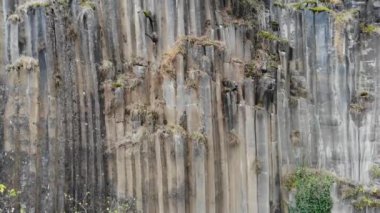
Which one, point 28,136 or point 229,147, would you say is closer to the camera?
point 28,136

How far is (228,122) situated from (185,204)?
2867mm

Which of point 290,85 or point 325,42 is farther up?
point 325,42

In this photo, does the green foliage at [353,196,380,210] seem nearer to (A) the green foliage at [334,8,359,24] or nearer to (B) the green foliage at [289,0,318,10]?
(A) the green foliage at [334,8,359,24]

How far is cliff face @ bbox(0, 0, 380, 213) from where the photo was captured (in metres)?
16.5

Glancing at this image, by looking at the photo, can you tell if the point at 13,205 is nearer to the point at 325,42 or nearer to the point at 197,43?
the point at 197,43

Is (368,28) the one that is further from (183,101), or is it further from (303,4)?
(183,101)

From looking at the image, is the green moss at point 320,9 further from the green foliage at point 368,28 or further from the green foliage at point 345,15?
the green foliage at point 368,28

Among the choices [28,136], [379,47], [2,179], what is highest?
[379,47]

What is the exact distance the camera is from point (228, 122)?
18.5 m

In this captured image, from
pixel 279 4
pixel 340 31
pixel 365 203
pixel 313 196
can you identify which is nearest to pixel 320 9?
pixel 340 31

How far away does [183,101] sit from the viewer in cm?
1778

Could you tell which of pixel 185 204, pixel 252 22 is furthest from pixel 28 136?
pixel 252 22

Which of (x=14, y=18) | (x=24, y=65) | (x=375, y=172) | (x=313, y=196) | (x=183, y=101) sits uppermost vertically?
(x=14, y=18)

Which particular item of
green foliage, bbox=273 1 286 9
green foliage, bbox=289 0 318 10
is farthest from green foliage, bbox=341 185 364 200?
green foliage, bbox=273 1 286 9
